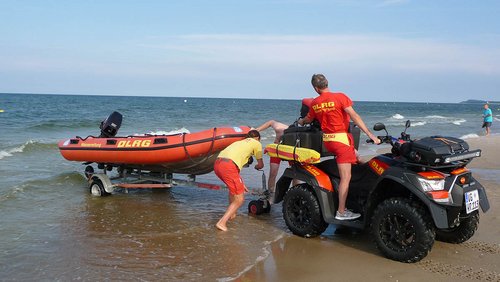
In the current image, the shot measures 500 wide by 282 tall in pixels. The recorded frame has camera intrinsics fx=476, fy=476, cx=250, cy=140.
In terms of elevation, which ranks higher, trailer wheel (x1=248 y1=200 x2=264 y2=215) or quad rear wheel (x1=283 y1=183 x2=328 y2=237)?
quad rear wheel (x1=283 y1=183 x2=328 y2=237)

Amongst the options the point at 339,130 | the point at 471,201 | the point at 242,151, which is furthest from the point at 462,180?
the point at 242,151

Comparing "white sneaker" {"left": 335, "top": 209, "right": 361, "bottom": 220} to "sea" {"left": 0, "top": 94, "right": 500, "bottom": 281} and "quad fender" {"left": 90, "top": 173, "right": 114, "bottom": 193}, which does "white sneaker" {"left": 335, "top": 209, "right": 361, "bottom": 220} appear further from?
"quad fender" {"left": 90, "top": 173, "right": 114, "bottom": 193}

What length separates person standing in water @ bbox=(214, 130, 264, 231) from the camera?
6051mm

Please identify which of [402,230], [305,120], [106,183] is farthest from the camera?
[106,183]

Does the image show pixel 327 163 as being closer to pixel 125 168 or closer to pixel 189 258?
pixel 189 258

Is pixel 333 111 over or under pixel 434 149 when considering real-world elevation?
over

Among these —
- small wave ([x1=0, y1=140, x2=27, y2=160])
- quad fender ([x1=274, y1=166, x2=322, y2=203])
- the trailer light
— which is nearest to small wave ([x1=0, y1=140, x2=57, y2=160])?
small wave ([x1=0, y1=140, x2=27, y2=160])

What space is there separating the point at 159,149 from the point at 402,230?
13.6 feet

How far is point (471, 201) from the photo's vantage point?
179 inches

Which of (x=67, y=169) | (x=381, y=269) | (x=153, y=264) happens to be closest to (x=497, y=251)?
(x=381, y=269)

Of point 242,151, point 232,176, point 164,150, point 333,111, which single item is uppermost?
point 333,111

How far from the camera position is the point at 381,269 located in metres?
4.54

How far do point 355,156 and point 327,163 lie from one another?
0.47 metres

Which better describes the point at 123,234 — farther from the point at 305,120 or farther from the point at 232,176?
the point at 305,120
